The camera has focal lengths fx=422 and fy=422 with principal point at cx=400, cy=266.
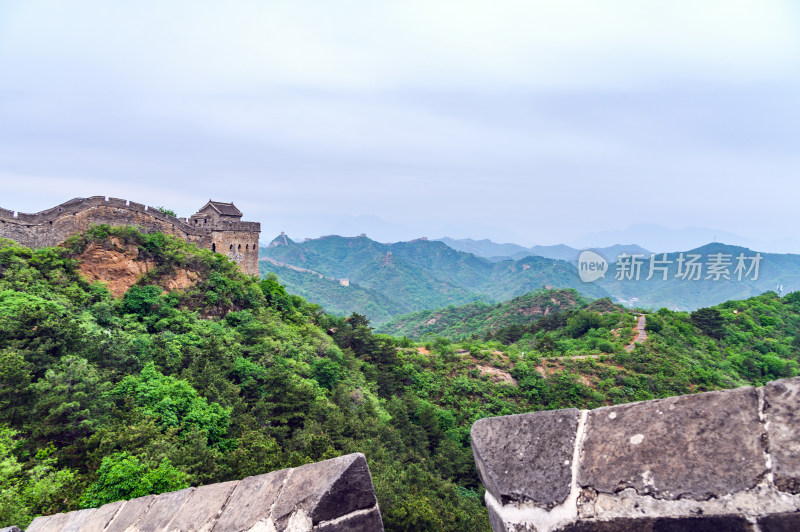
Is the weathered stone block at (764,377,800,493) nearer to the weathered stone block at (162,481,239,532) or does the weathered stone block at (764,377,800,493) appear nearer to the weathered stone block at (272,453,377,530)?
the weathered stone block at (272,453,377,530)

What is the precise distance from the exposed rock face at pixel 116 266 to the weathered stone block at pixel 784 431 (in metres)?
22.4

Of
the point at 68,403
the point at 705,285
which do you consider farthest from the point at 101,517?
the point at 705,285

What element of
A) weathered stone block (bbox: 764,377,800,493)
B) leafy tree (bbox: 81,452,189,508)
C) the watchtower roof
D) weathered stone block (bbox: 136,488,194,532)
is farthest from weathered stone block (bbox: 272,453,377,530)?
the watchtower roof

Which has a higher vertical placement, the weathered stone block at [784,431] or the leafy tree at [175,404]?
the weathered stone block at [784,431]

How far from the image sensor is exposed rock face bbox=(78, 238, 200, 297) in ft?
62.5

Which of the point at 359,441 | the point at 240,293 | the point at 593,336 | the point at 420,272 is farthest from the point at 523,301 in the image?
the point at 420,272

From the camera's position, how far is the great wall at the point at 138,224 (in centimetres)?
1905

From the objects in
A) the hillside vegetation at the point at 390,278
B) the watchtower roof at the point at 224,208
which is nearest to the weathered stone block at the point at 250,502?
the watchtower roof at the point at 224,208

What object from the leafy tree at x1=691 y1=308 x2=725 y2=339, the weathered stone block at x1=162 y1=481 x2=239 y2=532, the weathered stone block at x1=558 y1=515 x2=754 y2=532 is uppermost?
the weathered stone block at x1=558 y1=515 x2=754 y2=532

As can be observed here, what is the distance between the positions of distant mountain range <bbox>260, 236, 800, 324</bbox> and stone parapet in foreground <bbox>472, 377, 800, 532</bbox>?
11366 cm

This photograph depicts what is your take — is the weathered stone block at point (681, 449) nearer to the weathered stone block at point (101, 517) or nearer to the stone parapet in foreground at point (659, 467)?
the stone parapet in foreground at point (659, 467)

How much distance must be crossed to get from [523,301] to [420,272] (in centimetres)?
9508

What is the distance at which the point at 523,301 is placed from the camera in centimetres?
7019

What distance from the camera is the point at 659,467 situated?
1976 mm
